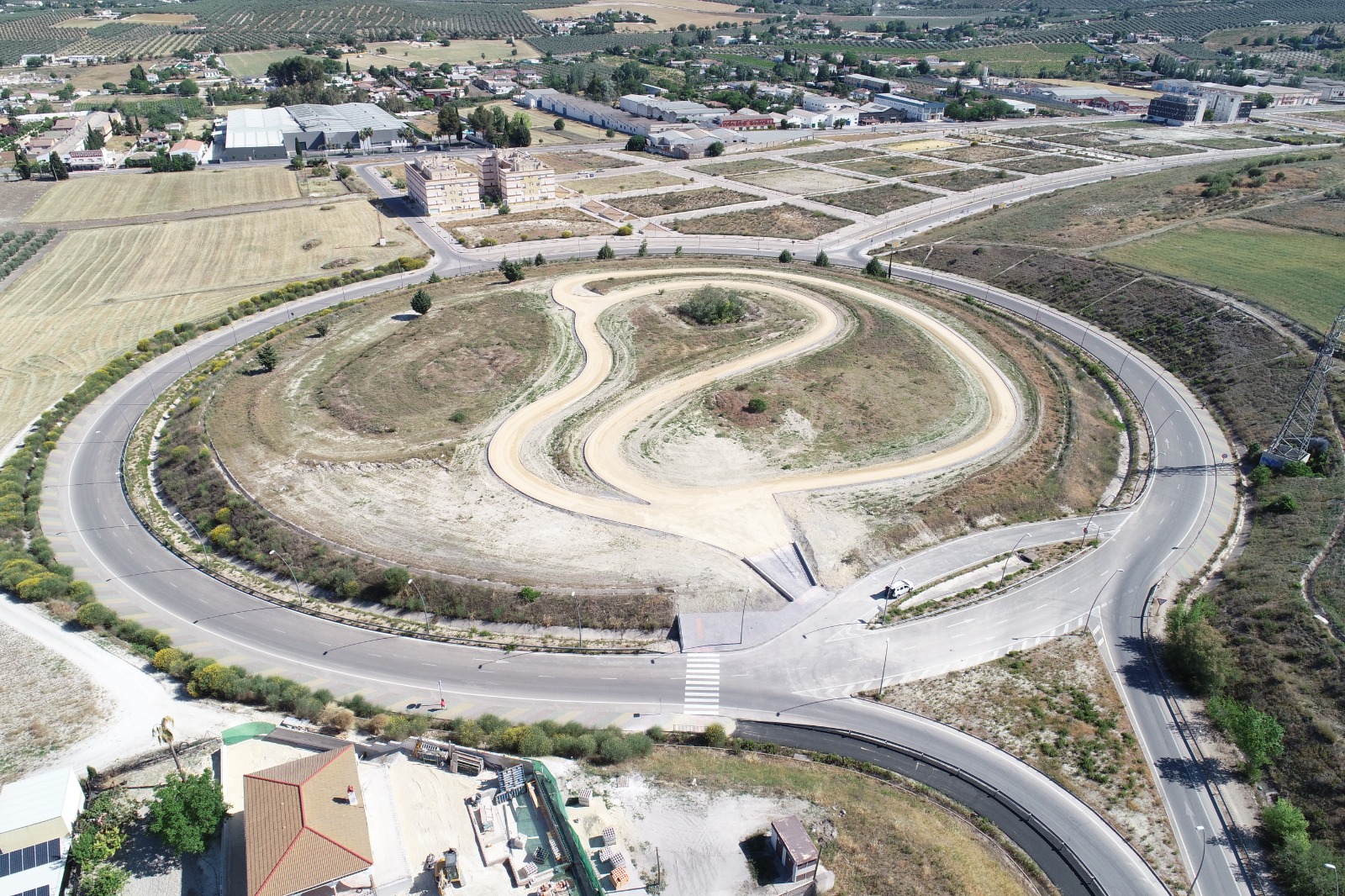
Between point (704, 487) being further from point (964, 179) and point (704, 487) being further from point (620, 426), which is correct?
point (964, 179)

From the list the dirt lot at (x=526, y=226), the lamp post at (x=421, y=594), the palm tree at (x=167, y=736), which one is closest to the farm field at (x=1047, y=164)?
the dirt lot at (x=526, y=226)

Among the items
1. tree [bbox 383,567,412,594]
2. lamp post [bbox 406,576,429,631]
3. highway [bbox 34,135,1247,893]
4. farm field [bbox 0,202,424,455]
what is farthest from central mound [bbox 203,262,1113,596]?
farm field [bbox 0,202,424,455]

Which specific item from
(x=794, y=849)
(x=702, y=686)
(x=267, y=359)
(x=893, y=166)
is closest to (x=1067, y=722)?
(x=794, y=849)

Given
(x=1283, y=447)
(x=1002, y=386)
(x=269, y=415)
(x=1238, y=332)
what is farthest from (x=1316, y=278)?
(x=269, y=415)

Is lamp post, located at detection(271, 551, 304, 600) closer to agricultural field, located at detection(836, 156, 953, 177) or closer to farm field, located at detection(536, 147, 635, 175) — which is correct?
farm field, located at detection(536, 147, 635, 175)

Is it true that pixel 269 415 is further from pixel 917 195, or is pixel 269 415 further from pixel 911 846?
pixel 917 195
